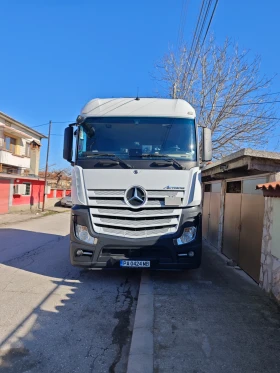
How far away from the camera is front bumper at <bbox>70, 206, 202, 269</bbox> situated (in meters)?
4.81

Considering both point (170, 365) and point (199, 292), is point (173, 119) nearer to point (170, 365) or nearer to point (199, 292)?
point (199, 292)

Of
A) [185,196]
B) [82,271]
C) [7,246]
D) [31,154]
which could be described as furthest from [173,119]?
[31,154]

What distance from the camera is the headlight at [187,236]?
486cm

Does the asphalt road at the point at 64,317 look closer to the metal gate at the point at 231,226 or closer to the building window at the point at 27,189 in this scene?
the metal gate at the point at 231,226

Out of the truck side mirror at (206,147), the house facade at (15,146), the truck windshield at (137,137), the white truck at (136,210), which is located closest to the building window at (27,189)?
the house facade at (15,146)

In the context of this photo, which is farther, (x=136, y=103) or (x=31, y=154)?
(x=31, y=154)

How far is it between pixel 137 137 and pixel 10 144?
2524 centimetres

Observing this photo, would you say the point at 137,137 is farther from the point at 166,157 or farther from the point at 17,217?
the point at 17,217

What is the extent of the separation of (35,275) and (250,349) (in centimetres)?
447

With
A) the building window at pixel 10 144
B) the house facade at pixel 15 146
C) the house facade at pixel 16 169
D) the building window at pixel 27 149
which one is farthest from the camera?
the building window at pixel 27 149

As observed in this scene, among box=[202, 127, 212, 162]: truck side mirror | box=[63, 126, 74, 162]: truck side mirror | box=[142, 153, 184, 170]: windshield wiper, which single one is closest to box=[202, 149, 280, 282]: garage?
box=[202, 127, 212, 162]: truck side mirror

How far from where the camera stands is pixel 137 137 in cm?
528

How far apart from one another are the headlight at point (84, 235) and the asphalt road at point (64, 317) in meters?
0.93

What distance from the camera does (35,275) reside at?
19.2ft
